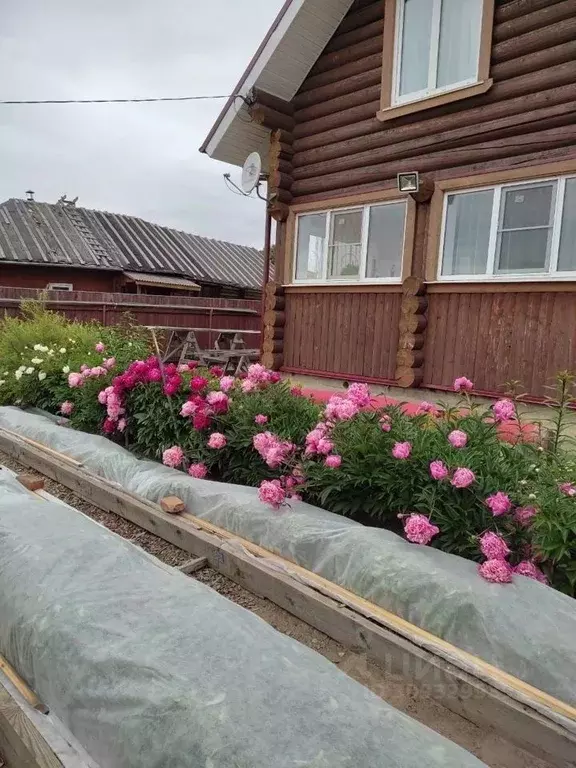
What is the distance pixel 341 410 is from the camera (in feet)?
9.76

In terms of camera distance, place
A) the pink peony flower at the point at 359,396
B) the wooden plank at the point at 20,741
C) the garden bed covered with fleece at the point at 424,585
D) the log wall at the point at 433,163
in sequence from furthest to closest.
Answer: the log wall at the point at 433,163
the pink peony flower at the point at 359,396
the garden bed covered with fleece at the point at 424,585
the wooden plank at the point at 20,741

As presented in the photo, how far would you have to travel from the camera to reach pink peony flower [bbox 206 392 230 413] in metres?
3.53

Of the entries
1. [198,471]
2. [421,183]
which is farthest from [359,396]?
[421,183]

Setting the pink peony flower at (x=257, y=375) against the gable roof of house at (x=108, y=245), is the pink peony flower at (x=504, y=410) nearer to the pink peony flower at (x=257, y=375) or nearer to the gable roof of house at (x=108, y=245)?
the pink peony flower at (x=257, y=375)

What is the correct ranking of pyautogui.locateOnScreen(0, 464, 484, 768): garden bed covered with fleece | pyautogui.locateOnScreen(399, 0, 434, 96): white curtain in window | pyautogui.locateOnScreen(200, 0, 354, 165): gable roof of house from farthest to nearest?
1. pyautogui.locateOnScreen(200, 0, 354, 165): gable roof of house
2. pyautogui.locateOnScreen(399, 0, 434, 96): white curtain in window
3. pyautogui.locateOnScreen(0, 464, 484, 768): garden bed covered with fleece

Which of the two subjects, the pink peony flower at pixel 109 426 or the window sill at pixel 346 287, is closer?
A: the pink peony flower at pixel 109 426

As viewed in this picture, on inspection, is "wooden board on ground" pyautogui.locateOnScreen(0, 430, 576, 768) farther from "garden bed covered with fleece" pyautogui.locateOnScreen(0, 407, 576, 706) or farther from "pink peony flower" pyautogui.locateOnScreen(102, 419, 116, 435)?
"pink peony flower" pyautogui.locateOnScreen(102, 419, 116, 435)

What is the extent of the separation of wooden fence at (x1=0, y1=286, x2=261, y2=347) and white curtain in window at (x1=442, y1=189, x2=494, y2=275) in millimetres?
7149

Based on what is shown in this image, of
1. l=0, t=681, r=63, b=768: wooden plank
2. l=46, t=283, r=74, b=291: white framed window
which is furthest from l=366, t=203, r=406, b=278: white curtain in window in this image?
l=46, t=283, r=74, b=291: white framed window

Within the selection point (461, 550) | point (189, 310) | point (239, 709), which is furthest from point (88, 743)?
point (189, 310)

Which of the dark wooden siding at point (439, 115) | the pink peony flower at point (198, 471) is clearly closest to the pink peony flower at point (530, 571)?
the pink peony flower at point (198, 471)

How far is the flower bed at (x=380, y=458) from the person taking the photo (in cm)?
224

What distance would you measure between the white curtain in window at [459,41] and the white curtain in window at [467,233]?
1.34m

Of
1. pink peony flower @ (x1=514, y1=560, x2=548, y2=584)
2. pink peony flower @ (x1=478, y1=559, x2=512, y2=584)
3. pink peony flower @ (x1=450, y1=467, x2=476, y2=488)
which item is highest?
pink peony flower @ (x1=450, y1=467, x2=476, y2=488)
